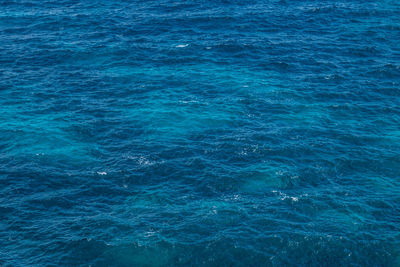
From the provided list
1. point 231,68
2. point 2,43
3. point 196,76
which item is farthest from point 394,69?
point 2,43

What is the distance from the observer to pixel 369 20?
177 metres

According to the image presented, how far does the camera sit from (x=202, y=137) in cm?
11831

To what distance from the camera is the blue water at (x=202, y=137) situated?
88.4 metres

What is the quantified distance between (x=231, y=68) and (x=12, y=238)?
8482 cm

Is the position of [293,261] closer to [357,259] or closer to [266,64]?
[357,259]

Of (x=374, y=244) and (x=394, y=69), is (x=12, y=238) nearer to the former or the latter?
(x=374, y=244)

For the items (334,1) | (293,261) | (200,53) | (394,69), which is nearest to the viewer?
(293,261)

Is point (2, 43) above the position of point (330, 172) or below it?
above

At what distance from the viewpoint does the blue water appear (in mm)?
88375

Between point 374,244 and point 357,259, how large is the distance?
5221 mm

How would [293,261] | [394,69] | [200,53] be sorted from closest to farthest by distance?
[293,261]
[394,69]
[200,53]

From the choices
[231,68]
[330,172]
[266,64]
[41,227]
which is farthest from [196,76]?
[41,227]

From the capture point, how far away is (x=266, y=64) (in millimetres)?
151625

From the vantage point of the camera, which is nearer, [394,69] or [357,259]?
[357,259]
